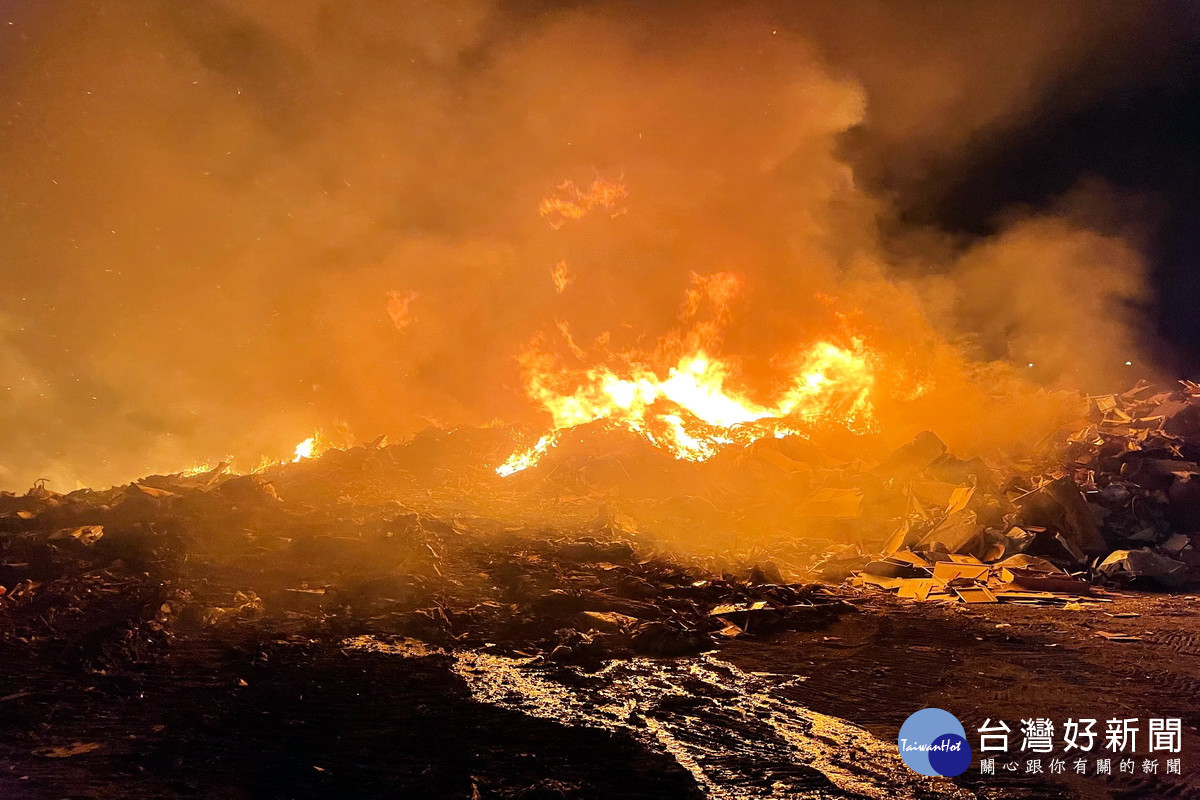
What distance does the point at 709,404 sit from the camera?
76.8 feet

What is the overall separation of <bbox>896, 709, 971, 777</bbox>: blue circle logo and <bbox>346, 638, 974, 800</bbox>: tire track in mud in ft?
0.45

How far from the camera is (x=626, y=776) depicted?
438cm

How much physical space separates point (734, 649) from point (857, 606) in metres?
3.31

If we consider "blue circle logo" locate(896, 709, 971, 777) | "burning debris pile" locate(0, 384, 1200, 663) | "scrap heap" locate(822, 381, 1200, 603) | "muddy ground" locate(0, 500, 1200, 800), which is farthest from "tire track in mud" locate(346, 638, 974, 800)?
"scrap heap" locate(822, 381, 1200, 603)

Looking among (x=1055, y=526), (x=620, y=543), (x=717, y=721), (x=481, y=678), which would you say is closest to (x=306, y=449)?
(x=620, y=543)

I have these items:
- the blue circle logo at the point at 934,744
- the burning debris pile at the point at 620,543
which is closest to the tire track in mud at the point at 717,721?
the blue circle logo at the point at 934,744

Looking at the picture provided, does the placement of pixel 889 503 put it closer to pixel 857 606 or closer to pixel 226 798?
pixel 857 606

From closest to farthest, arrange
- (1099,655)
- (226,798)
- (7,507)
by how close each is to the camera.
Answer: (226,798) → (1099,655) → (7,507)

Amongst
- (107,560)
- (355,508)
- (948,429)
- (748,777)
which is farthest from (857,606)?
(948,429)

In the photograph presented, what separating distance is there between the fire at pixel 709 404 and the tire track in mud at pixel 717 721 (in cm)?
1458

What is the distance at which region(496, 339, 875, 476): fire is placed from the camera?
22000mm

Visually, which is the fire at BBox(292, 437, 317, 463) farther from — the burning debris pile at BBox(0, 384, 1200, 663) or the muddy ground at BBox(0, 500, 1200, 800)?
the muddy ground at BBox(0, 500, 1200, 800)

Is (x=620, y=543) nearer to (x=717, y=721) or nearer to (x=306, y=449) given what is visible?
(x=717, y=721)

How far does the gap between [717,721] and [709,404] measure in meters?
18.6
